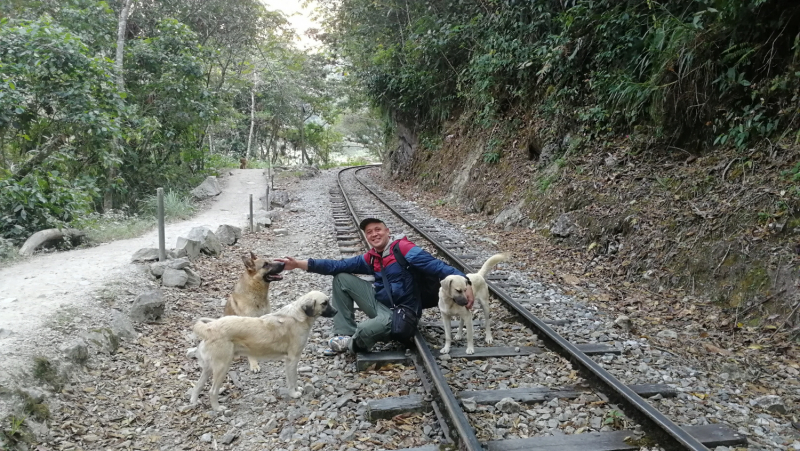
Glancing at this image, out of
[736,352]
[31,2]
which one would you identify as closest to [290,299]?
[736,352]

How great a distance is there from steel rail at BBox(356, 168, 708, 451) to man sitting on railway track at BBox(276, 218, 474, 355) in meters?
1.02

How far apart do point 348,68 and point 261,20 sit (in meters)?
7.23

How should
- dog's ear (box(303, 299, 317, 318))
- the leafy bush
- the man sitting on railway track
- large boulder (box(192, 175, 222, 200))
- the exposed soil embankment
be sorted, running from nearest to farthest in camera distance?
dog's ear (box(303, 299, 317, 318)) < the man sitting on railway track < the exposed soil embankment < the leafy bush < large boulder (box(192, 175, 222, 200))

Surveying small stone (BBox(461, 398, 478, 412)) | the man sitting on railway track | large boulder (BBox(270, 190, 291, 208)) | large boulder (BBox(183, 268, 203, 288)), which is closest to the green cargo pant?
the man sitting on railway track

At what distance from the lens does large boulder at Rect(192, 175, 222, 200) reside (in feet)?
58.5

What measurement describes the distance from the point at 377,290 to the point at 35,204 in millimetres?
7635

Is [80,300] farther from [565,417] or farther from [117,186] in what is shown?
[117,186]

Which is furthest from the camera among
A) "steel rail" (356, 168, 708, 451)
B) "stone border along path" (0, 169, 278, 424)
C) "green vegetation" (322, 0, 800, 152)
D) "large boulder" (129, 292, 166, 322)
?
"green vegetation" (322, 0, 800, 152)

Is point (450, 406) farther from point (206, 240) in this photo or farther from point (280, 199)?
point (280, 199)

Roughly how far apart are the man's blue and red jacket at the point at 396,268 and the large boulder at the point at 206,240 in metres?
4.63

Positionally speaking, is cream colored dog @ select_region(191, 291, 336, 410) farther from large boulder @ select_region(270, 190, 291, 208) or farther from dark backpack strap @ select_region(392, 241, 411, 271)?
large boulder @ select_region(270, 190, 291, 208)

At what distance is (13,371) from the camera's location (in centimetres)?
377

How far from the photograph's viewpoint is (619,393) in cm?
357

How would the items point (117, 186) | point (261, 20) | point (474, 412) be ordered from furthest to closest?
1. point (261, 20)
2. point (117, 186)
3. point (474, 412)
